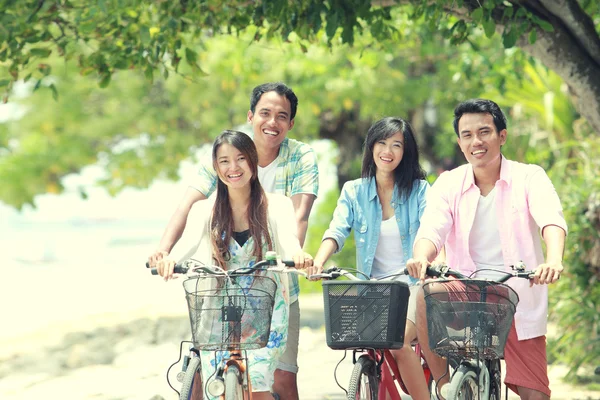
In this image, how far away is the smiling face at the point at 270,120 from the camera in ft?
20.8

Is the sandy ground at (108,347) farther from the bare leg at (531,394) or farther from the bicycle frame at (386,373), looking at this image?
the bare leg at (531,394)

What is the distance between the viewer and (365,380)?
18.6 ft

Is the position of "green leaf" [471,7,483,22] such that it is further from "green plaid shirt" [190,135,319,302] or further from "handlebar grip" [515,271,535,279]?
"handlebar grip" [515,271,535,279]

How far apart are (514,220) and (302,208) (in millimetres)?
1274

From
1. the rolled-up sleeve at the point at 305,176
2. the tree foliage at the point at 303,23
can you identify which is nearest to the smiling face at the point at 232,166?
the rolled-up sleeve at the point at 305,176

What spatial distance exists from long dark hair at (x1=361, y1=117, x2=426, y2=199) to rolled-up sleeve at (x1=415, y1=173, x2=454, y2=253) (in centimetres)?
27

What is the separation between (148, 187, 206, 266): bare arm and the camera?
588cm

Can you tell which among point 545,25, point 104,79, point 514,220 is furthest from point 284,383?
point 104,79

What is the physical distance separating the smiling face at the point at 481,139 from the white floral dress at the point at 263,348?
1260mm

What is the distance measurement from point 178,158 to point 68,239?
49.1 m

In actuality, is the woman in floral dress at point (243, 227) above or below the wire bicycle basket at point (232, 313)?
above

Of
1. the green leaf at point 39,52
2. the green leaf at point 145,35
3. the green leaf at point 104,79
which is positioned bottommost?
the green leaf at point 104,79

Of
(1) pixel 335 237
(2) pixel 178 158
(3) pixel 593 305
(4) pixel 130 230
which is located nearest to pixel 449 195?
(1) pixel 335 237

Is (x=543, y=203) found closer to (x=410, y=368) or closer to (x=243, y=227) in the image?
(x=410, y=368)
